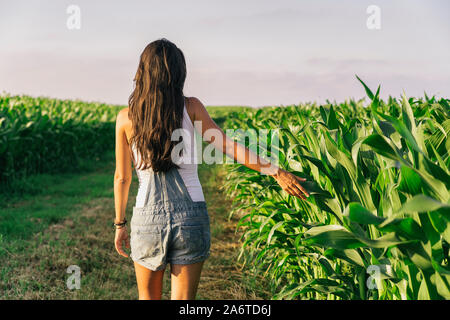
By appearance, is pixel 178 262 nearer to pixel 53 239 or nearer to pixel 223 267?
pixel 223 267

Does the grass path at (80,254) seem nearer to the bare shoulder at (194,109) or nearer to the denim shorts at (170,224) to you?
the denim shorts at (170,224)

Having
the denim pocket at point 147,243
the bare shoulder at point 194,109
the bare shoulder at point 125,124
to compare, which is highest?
the bare shoulder at point 194,109

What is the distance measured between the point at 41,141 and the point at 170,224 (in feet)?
29.9

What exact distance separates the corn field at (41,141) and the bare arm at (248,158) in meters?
7.16

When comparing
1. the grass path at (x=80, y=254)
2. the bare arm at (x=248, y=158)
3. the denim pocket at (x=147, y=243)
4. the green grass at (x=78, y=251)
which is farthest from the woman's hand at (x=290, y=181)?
the grass path at (x=80, y=254)

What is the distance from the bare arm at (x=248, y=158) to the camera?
7.05ft

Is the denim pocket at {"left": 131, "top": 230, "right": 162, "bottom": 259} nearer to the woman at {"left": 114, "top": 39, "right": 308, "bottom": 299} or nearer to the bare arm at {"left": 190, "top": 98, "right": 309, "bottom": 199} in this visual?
the woman at {"left": 114, "top": 39, "right": 308, "bottom": 299}

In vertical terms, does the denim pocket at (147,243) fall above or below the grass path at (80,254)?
above

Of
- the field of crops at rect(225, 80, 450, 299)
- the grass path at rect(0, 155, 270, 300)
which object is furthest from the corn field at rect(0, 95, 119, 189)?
the field of crops at rect(225, 80, 450, 299)

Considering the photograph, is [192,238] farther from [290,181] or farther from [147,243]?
[290,181]

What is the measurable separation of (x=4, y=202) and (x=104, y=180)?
9.06 feet

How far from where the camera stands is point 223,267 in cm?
483

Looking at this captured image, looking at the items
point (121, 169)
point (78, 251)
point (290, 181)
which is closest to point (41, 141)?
point (78, 251)
